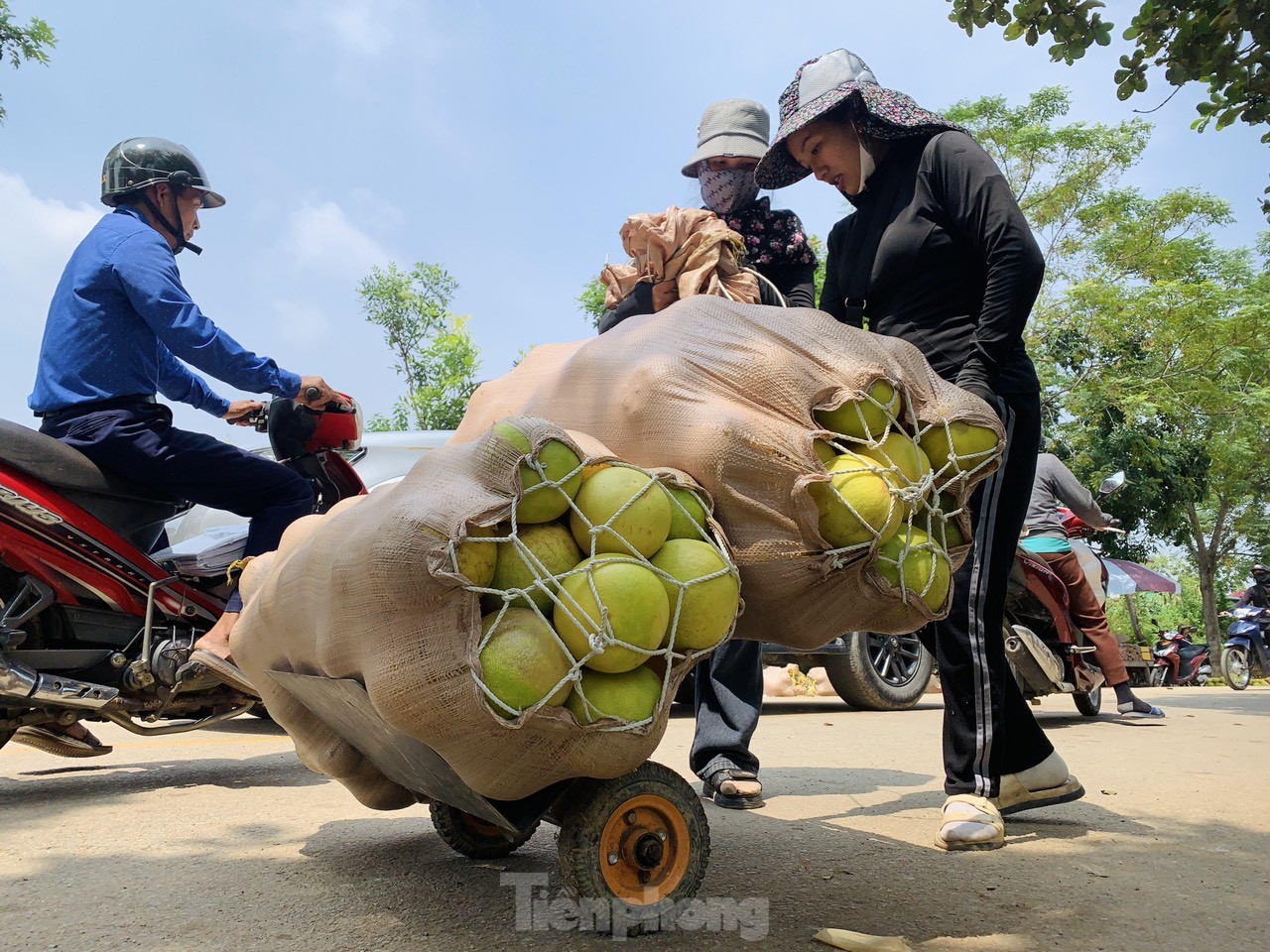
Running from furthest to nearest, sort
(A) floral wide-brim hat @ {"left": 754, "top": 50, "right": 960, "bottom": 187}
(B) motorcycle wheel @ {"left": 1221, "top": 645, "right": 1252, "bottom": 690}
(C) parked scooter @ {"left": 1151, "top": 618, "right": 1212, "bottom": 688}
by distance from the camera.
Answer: (C) parked scooter @ {"left": 1151, "top": 618, "right": 1212, "bottom": 688}, (B) motorcycle wheel @ {"left": 1221, "top": 645, "right": 1252, "bottom": 690}, (A) floral wide-brim hat @ {"left": 754, "top": 50, "right": 960, "bottom": 187}

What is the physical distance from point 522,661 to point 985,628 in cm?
172

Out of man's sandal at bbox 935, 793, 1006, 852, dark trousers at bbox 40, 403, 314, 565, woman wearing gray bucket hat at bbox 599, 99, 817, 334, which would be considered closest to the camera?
man's sandal at bbox 935, 793, 1006, 852

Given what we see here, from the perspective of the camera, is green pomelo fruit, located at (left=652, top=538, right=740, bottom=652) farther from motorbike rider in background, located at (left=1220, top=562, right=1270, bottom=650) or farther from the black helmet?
motorbike rider in background, located at (left=1220, top=562, right=1270, bottom=650)

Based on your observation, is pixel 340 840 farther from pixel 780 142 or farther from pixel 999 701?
pixel 780 142

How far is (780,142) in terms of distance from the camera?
274 centimetres

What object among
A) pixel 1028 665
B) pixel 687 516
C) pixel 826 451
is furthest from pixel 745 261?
pixel 1028 665

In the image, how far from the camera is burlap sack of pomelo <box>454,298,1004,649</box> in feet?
6.06

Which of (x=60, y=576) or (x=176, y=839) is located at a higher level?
(x=60, y=576)

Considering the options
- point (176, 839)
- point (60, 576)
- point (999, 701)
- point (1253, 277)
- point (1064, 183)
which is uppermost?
point (1064, 183)

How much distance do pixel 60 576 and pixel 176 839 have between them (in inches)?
46.6

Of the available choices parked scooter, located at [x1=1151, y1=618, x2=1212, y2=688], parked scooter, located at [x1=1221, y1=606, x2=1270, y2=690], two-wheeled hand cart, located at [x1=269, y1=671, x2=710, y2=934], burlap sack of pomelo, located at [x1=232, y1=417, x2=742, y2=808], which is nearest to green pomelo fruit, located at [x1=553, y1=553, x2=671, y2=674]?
burlap sack of pomelo, located at [x1=232, y1=417, x2=742, y2=808]

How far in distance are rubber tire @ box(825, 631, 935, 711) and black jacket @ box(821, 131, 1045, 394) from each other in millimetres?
3938

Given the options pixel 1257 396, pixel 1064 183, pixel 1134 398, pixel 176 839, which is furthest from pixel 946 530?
pixel 1064 183

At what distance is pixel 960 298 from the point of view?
2.75 meters
